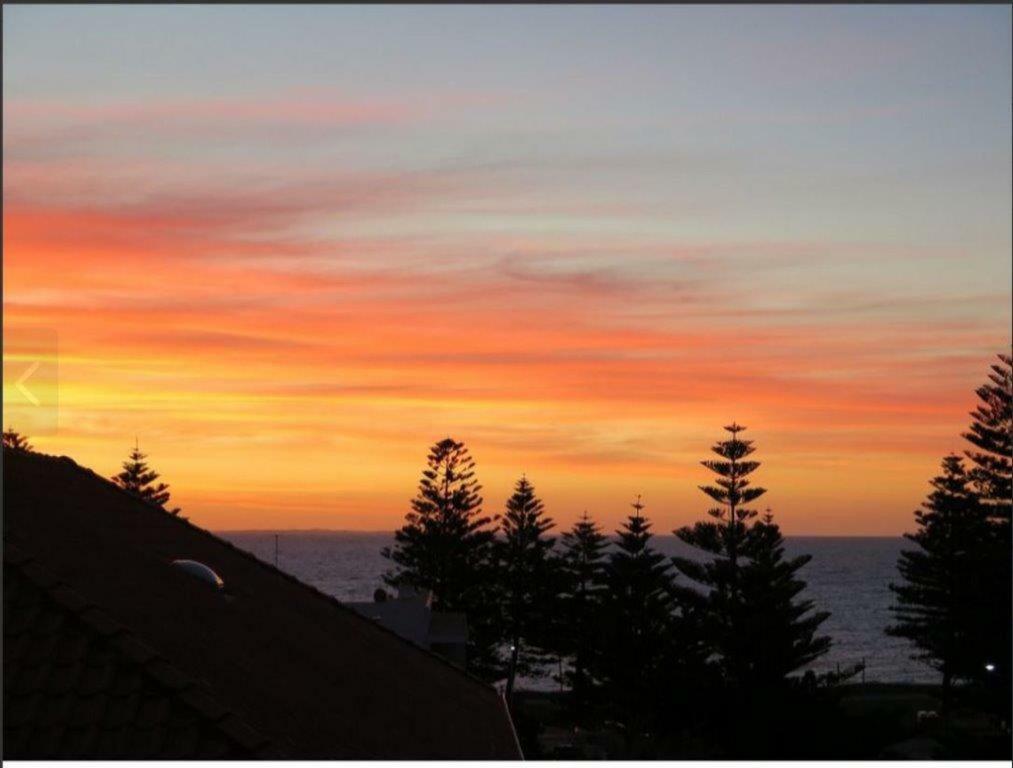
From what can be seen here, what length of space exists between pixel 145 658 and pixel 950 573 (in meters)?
37.1

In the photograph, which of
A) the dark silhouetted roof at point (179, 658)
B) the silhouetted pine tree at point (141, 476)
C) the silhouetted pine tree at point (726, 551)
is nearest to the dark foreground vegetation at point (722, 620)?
the silhouetted pine tree at point (726, 551)

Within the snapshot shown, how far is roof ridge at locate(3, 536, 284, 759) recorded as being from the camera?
17.3ft

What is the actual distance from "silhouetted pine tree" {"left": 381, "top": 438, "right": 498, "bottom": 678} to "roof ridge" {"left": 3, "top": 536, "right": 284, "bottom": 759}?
134ft

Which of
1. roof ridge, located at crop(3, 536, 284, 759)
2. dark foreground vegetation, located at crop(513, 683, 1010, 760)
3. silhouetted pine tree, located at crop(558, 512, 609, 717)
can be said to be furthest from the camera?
silhouetted pine tree, located at crop(558, 512, 609, 717)

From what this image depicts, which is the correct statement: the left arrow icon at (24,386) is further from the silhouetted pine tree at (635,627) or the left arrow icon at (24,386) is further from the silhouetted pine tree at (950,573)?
the silhouetted pine tree at (635,627)

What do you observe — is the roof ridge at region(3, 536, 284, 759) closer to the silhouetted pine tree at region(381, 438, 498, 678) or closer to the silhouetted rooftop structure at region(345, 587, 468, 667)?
the silhouetted rooftop structure at region(345, 587, 468, 667)

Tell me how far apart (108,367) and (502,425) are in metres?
25.4

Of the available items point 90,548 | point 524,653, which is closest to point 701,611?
point 524,653

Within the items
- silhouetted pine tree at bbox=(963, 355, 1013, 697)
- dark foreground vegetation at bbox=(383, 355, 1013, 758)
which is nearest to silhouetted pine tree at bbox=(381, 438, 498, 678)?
dark foreground vegetation at bbox=(383, 355, 1013, 758)

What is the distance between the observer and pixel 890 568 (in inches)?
6811

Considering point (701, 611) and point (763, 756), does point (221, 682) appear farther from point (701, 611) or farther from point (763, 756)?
point (701, 611)

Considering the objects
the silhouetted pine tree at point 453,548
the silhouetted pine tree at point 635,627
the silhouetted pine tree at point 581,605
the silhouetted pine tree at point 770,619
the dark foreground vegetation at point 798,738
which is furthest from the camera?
the silhouetted pine tree at point 453,548

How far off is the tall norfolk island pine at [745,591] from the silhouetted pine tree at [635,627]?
8.92 ft

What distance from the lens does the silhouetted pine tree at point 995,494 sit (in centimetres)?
3231
